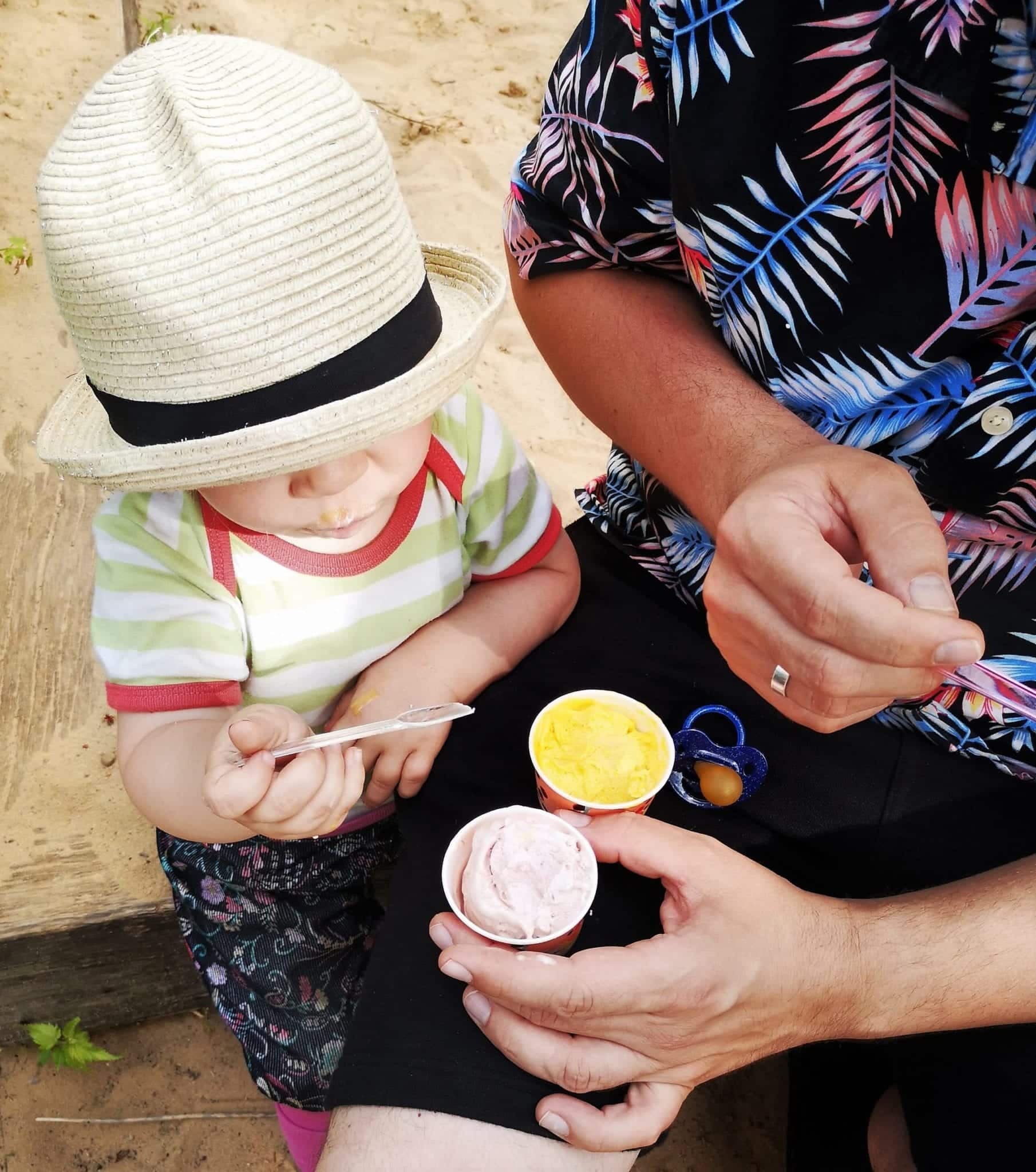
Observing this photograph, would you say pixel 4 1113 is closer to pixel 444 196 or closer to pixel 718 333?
pixel 718 333

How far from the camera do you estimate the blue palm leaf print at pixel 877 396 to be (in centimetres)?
110

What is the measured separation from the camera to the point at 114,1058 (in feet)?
6.78

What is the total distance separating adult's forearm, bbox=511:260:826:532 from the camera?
46.7 inches

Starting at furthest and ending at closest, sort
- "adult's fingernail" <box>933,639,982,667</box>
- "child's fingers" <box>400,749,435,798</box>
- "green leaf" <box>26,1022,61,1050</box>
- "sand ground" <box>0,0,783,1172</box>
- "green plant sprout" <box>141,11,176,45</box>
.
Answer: "green plant sprout" <box>141,11,176,45</box> → "green leaf" <box>26,1022,61,1050</box> → "sand ground" <box>0,0,783,1172</box> → "child's fingers" <box>400,749,435,798</box> → "adult's fingernail" <box>933,639,982,667</box>

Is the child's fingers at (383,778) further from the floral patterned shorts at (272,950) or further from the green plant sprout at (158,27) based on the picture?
the green plant sprout at (158,27)

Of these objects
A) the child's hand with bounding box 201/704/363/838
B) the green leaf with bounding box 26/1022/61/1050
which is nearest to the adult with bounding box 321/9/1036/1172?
the child's hand with bounding box 201/704/363/838

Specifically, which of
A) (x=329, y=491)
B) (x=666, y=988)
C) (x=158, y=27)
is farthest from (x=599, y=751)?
(x=158, y=27)

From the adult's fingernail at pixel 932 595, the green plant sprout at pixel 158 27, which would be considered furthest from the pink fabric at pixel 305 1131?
the green plant sprout at pixel 158 27

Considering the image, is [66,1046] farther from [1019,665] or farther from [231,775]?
[1019,665]

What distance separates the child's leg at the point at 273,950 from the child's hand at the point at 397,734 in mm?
330

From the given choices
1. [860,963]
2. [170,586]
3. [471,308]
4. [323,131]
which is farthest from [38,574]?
[860,963]

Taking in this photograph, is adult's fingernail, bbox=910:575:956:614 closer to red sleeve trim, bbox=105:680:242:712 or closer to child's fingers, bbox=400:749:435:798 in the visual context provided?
child's fingers, bbox=400:749:435:798

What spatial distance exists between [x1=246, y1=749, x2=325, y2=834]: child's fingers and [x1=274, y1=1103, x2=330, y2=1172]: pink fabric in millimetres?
958

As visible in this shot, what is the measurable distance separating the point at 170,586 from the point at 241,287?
534mm
